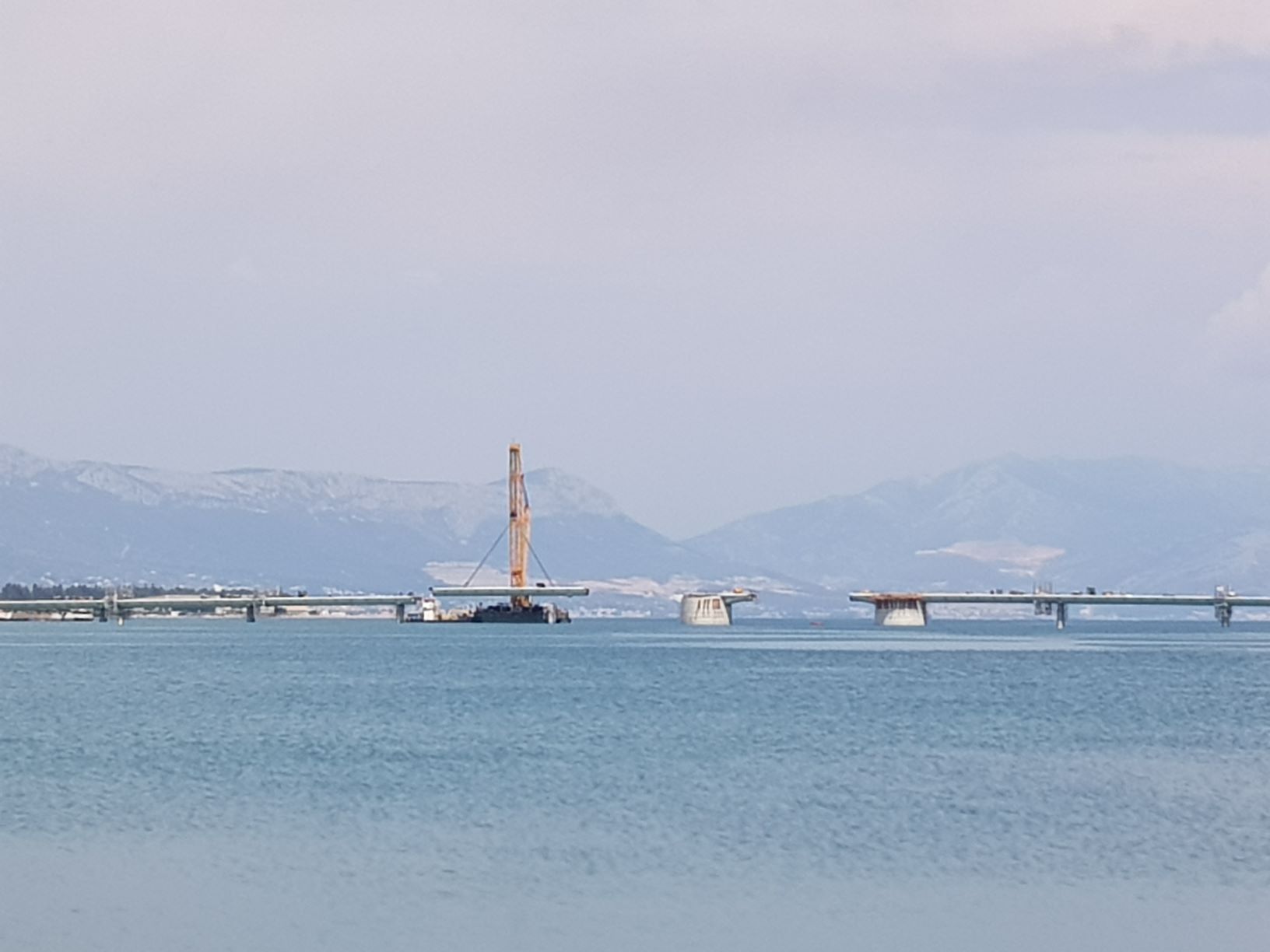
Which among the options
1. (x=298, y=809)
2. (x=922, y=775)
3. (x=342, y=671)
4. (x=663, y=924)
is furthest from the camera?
(x=342, y=671)

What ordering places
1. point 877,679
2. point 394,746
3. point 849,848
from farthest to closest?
point 877,679, point 394,746, point 849,848

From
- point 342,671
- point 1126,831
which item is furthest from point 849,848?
point 342,671

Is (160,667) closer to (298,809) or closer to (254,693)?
(254,693)

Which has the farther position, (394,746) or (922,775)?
(394,746)

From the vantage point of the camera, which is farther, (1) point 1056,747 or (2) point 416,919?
(1) point 1056,747

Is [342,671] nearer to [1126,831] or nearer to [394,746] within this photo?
[394,746]

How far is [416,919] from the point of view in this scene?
32.5 m

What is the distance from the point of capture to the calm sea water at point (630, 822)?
1276 inches

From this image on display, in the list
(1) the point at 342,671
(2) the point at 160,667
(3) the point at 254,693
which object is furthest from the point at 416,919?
(2) the point at 160,667

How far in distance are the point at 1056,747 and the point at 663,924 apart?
31.4 m

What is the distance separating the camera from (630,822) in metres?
43.1

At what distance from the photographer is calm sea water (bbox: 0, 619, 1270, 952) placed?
1276 inches

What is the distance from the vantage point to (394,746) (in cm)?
6075

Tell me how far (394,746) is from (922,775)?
15.2m
